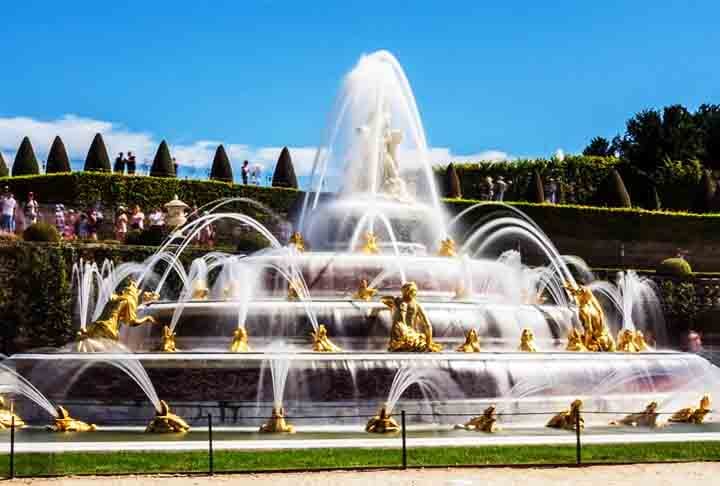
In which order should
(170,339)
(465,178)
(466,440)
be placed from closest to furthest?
(466,440)
(170,339)
(465,178)

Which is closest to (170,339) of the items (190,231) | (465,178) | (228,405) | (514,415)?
(228,405)

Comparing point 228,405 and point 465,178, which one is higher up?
point 465,178

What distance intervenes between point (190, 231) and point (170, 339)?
23.3 metres

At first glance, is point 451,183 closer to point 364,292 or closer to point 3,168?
point 3,168

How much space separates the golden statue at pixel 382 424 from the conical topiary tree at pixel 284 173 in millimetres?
43166

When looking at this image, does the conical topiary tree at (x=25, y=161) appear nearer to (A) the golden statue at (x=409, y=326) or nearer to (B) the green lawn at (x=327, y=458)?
(A) the golden statue at (x=409, y=326)

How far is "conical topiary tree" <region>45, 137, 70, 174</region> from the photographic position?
55.2 m

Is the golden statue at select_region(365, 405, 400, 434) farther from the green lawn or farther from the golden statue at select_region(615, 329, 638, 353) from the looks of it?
the golden statue at select_region(615, 329, 638, 353)

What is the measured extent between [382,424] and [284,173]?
43.9 m

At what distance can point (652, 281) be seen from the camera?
3850 cm

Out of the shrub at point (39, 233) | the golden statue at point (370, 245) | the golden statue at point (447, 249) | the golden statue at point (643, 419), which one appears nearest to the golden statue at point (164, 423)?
the golden statue at point (643, 419)

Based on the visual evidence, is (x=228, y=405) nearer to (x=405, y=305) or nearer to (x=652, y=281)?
(x=405, y=305)

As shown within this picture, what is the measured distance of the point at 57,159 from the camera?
5528 centimetres

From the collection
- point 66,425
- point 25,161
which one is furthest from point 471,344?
point 25,161
